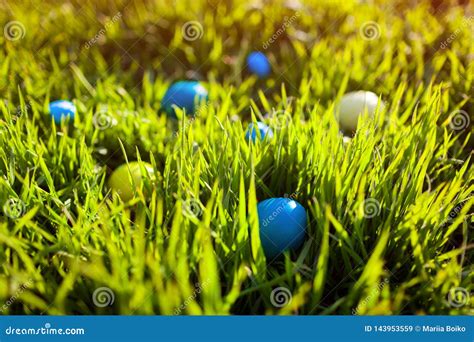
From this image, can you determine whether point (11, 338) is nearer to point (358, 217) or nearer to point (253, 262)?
point (253, 262)
